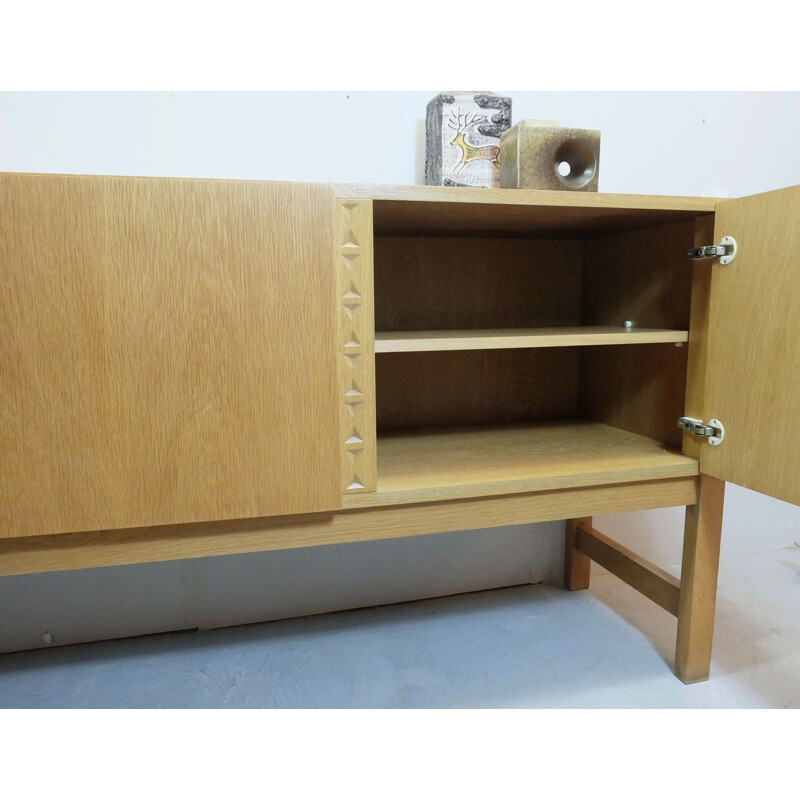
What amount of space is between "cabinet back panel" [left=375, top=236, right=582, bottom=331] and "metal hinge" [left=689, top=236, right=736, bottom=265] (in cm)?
44

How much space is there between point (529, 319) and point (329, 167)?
0.56 meters

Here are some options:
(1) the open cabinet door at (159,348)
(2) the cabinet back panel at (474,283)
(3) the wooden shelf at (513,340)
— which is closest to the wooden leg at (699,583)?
(3) the wooden shelf at (513,340)

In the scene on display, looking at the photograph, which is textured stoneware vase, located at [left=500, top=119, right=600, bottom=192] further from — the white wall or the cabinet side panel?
the white wall

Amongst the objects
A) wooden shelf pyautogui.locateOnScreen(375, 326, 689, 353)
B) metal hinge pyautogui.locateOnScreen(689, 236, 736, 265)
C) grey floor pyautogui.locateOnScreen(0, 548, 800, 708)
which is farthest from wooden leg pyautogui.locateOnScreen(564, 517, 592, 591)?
metal hinge pyautogui.locateOnScreen(689, 236, 736, 265)

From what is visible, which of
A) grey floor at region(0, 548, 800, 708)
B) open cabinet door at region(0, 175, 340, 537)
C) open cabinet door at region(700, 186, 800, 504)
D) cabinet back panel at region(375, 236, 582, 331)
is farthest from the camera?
cabinet back panel at region(375, 236, 582, 331)

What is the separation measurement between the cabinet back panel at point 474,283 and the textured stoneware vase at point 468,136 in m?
0.18

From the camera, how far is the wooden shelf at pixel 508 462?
94 centimetres

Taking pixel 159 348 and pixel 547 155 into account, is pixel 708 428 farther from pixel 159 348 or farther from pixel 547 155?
pixel 159 348

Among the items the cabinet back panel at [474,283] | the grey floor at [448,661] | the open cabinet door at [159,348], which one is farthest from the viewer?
the cabinet back panel at [474,283]

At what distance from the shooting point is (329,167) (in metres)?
1.27

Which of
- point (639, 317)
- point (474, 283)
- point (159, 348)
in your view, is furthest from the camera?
point (474, 283)

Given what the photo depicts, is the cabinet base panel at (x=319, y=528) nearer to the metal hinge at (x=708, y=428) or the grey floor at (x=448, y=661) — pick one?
the metal hinge at (x=708, y=428)

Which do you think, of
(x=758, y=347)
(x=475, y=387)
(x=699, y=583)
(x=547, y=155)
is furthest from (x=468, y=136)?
(x=699, y=583)

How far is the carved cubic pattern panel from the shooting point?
828 mm
